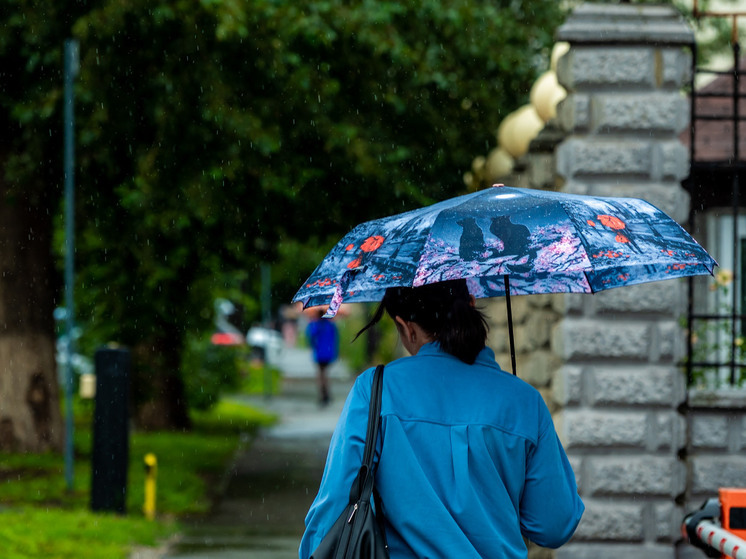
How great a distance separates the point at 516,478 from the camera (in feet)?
9.57

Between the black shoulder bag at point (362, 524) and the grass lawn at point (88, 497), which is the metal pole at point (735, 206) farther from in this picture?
the black shoulder bag at point (362, 524)

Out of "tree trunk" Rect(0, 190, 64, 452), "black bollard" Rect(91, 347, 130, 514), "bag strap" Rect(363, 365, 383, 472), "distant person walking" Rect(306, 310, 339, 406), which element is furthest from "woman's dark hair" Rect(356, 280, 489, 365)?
"distant person walking" Rect(306, 310, 339, 406)

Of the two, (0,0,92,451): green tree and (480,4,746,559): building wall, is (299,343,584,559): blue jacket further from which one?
(0,0,92,451): green tree

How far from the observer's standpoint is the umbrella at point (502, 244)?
305 cm

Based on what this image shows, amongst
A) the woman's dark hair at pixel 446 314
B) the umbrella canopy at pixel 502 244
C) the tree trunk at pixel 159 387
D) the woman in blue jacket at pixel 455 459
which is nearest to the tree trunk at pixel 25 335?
the tree trunk at pixel 159 387

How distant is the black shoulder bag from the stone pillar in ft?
12.9

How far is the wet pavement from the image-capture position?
25.7 ft

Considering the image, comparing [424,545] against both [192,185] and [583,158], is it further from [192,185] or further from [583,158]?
[192,185]

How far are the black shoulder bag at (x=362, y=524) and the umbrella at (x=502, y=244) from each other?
40 cm

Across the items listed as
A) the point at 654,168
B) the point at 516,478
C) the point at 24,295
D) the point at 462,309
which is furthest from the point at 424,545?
the point at 24,295

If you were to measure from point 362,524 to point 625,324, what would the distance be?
13.8 feet

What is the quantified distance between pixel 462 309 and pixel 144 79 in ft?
24.0

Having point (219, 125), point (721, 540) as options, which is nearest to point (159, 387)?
point (219, 125)

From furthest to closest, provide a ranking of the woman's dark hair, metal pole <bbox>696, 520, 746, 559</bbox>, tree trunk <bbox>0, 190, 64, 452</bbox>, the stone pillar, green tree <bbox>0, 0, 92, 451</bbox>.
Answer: tree trunk <bbox>0, 190, 64, 452</bbox> < green tree <bbox>0, 0, 92, 451</bbox> < the stone pillar < metal pole <bbox>696, 520, 746, 559</bbox> < the woman's dark hair
